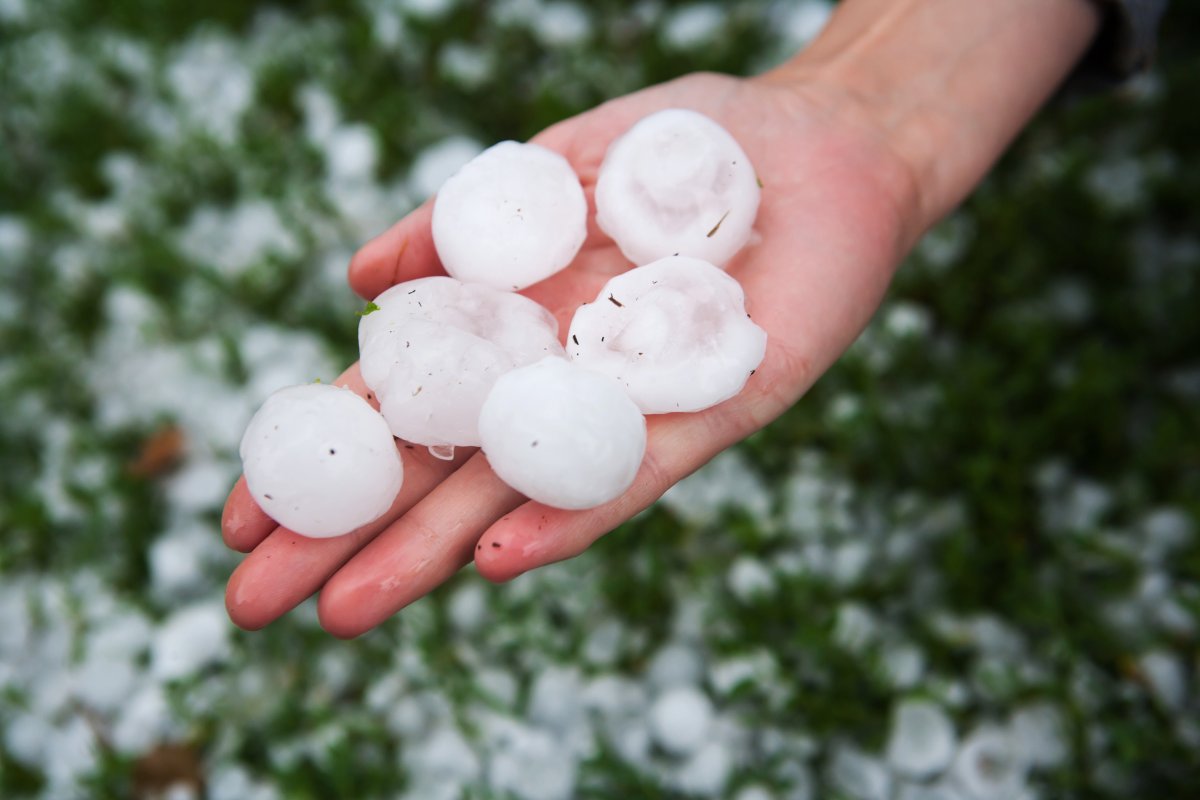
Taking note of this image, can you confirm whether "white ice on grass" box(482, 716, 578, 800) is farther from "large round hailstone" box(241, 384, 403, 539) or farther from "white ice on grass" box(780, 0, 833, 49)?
"white ice on grass" box(780, 0, 833, 49)

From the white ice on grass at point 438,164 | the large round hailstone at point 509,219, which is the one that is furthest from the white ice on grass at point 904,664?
the white ice on grass at point 438,164

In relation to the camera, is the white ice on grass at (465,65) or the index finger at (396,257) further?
the white ice on grass at (465,65)

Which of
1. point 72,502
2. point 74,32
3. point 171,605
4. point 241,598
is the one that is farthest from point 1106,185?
point 74,32

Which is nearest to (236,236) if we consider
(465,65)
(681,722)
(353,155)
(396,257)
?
(353,155)

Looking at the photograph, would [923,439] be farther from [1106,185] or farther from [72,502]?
[72,502]

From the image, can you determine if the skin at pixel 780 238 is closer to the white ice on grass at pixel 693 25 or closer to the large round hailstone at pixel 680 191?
the large round hailstone at pixel 680 191

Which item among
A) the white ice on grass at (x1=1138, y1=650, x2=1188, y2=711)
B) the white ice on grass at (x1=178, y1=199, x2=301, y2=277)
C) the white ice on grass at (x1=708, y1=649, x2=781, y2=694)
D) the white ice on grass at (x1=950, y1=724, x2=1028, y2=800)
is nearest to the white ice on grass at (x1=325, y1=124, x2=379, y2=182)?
the white ice on grass at (x1=178, y1=199, x2=301, y2=277)
